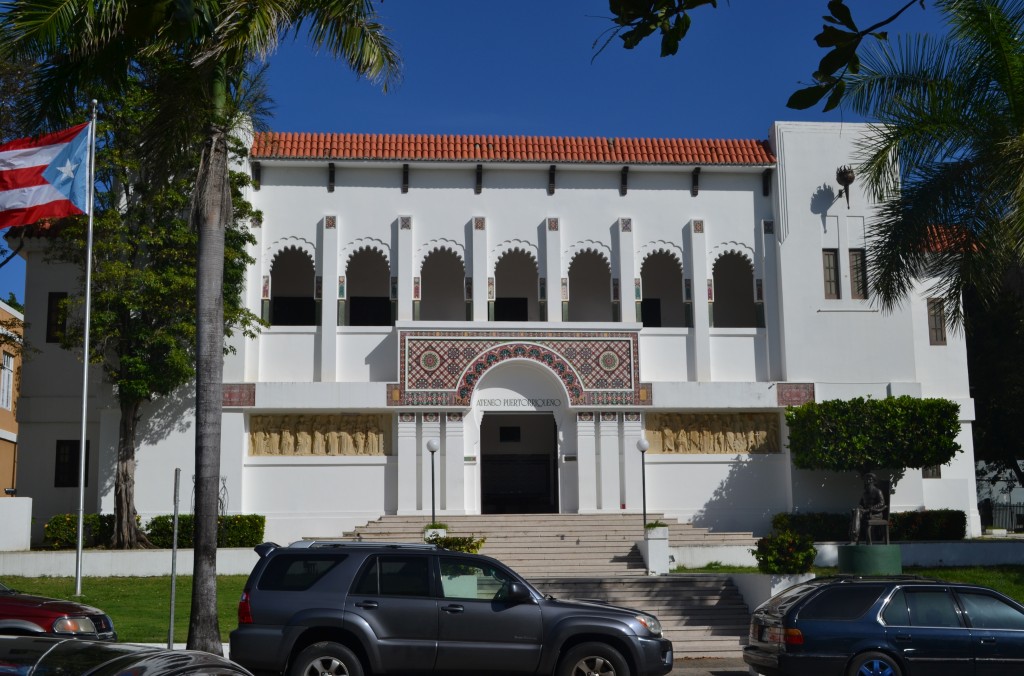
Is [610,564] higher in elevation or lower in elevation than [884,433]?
lower

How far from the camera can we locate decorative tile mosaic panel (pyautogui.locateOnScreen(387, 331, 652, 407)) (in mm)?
27703

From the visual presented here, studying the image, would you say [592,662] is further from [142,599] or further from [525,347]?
[525,347]

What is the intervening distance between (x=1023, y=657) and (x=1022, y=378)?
2458 cm

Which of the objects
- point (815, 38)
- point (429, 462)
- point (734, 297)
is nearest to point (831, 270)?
point (734, 297)

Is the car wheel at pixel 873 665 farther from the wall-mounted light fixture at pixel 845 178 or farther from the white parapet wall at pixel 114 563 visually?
the wall-mounted light fixture at pixel 845 178

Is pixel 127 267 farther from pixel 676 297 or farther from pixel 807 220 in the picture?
pixel 807 220

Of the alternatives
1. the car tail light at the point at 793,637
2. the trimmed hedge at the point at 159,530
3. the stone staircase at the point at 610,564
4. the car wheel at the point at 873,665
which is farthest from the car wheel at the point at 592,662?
the trimmed hedge at the point at 159,530

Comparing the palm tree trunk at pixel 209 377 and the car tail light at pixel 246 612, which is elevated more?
the palm tree trunk at pixel 209 377

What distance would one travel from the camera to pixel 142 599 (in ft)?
66.1

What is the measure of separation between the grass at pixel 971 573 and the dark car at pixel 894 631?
8115mm

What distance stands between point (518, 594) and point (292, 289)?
20.5 metres

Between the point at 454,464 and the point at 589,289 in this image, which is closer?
the point at 454,464

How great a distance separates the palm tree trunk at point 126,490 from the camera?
25281 millimetres

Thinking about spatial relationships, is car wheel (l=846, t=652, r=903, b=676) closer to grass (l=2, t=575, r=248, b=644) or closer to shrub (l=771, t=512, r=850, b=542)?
grass (l=2, t=575, r=248, b=644)
